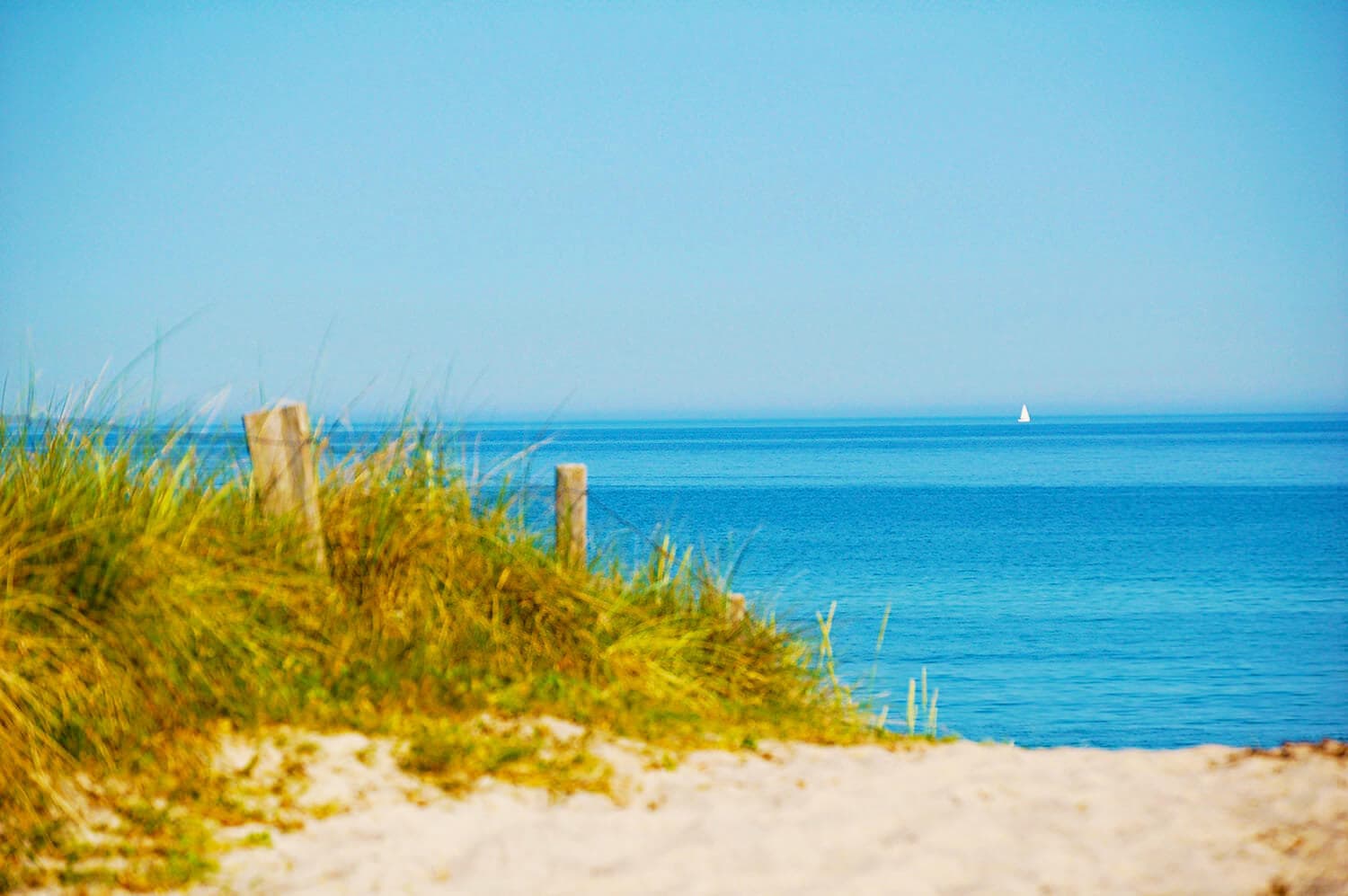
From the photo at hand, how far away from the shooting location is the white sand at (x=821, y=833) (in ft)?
15.4

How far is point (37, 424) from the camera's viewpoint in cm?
649

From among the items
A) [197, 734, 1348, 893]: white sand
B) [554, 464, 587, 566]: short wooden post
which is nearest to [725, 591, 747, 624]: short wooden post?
[554, 464, 587, 566]: short wooden post

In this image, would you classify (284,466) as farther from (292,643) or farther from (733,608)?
(733,608)

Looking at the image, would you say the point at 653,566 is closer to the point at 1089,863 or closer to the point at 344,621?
the point at 344,621

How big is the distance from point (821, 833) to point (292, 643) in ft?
9.21

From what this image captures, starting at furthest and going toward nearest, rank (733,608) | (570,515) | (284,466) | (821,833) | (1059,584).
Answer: (1059,584), (733,608), (570,515), (284,466), (821,833)

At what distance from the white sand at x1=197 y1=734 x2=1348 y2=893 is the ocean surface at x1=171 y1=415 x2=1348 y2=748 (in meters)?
2.38

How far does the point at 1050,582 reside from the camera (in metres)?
29.9

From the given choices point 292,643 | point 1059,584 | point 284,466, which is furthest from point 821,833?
point 1059,584

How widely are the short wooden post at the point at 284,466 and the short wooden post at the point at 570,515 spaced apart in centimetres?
156

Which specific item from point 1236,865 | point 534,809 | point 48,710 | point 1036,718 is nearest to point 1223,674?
point 1036,718

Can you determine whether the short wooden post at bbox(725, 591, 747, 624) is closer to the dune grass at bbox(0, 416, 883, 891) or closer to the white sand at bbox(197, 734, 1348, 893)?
the dune grass at bbox(0, 416, 883, 891)

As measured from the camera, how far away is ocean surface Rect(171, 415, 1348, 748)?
16359 millimetres

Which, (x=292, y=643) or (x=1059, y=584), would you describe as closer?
(x=292, y=643)
